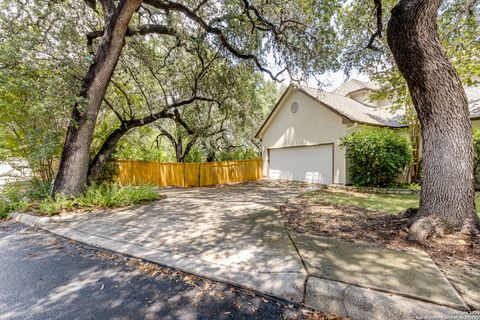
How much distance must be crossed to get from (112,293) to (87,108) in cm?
502

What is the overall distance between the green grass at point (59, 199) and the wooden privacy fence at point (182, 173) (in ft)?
16.3

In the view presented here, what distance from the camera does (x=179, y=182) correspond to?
12586 millimetres

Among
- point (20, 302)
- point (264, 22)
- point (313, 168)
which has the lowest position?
point (20, 302)

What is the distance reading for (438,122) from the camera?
137 inches

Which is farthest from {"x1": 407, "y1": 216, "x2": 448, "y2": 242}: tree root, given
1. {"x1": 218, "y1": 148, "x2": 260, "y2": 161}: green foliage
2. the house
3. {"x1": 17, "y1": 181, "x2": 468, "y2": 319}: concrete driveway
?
{"x1": 218, "y1": 148, "x2": 260, "y2": 161}: green foliage

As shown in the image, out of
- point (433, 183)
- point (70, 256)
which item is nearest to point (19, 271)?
point (70, 256)

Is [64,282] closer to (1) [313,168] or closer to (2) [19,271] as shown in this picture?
(2) [19,271]

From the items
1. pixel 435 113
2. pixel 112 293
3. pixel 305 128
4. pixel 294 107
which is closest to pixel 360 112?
pixel 305 128

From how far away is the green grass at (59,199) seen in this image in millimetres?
5406

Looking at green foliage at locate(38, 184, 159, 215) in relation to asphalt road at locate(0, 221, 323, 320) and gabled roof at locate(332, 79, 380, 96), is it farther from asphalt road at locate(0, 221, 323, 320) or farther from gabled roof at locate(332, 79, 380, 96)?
gabled roof at locate(332, 79, 380, 96)

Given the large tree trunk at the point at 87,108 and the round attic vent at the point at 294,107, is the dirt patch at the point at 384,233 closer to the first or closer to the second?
the large tree trunk at the point at 87,108

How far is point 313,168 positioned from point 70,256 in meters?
10.1

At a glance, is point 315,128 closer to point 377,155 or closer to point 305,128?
point 305,128

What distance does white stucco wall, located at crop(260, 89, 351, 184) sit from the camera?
10234mm
